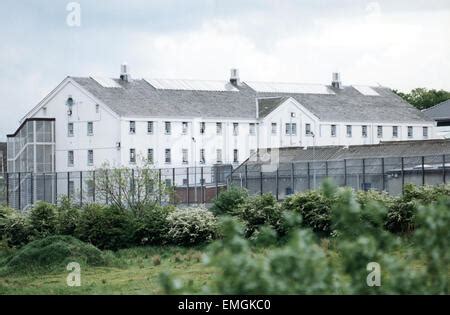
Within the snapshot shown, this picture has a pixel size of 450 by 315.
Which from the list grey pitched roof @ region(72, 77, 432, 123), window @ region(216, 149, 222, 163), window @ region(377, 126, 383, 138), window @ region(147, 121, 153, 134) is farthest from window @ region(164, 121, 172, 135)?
window @ region(377, 126, 383, 138)

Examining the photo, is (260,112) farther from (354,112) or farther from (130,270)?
(130,270)

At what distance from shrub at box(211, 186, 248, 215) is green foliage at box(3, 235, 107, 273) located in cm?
864

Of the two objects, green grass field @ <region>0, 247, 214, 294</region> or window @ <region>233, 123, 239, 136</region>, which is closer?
green grass field @ <region>0, 247, 214, 294</region>

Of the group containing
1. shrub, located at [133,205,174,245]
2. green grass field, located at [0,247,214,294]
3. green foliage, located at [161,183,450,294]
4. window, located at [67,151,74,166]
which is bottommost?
green grass field, located at [0,247,214,294]

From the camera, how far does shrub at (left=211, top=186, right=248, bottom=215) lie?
36938 mm

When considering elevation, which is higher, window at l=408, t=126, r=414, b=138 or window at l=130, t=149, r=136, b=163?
window at l=408, t=126, r=414, b=138

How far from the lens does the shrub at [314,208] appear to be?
31.5m

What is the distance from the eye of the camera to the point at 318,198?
3256 cm

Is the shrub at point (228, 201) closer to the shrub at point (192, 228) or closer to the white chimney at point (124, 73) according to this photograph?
the shrub at point (192, 228)

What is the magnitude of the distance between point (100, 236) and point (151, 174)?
9.46m

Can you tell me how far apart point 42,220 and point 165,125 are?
41.2 meters

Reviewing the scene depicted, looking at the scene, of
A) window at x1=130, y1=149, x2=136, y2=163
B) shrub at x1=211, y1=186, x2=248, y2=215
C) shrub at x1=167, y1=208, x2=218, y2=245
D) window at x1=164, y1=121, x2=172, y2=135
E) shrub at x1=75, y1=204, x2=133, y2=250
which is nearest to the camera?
shrub at x1=167, y1=208, x2=218, y2=245

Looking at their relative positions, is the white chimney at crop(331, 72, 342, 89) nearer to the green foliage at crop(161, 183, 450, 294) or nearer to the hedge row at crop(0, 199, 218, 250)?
the hedge row at crop(0, 199, 218, 250)
